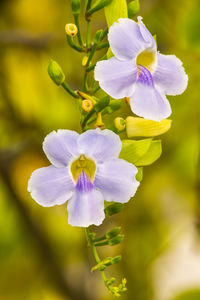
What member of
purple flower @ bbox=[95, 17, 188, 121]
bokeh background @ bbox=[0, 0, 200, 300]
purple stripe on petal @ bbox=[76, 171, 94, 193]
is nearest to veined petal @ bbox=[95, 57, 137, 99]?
purple flower @ bbox=[95, 17, 188, 121]

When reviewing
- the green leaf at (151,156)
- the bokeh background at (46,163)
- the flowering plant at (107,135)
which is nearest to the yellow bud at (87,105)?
the flowering plant at (107,135)

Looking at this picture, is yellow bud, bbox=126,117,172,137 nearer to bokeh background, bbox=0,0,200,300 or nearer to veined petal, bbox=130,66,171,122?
veined petal, bbox=130,66,171,122

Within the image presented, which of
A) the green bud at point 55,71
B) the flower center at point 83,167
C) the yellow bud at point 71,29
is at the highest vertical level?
the yellow bud at point 71,29

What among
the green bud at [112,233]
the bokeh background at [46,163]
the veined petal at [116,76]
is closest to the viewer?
the veined petal at [116,76]

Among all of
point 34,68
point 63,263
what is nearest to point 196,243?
point 63,263

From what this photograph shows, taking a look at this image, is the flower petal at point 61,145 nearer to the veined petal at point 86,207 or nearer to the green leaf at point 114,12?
the veined petal at point 86,207

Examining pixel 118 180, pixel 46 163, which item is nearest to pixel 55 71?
pixel 118 180
